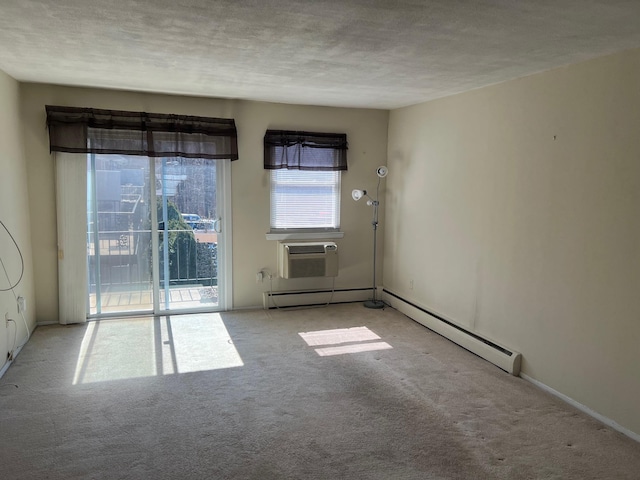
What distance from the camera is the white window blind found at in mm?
5223

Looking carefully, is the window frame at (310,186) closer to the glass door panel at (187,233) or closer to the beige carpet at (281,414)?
the glass door panel at (187,233)

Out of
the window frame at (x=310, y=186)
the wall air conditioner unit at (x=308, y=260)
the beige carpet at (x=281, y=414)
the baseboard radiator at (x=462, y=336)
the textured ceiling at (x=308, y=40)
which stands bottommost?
the beige carpet at (x=281, y=414)

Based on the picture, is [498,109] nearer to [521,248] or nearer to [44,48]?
[521,248]

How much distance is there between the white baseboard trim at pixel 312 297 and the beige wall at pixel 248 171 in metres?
0.08

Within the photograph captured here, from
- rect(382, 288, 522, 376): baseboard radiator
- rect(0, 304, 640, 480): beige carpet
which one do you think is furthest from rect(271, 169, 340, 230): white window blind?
rect(0, 304, 640, 480): beige carpet

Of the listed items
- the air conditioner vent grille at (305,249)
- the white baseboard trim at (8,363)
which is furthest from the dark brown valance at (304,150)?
the white baseboard trim at (8,363)

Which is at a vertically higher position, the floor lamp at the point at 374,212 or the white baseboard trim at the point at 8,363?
the floor lamp at the point at 374,212

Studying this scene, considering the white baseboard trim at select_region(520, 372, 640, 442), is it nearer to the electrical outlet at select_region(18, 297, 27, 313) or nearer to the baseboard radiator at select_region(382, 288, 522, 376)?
the baseboard radiator at select_region(382, 288, 522, 376)

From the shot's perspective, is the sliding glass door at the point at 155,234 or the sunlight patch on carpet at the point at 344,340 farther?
the sliding glass door at the point at 155,234

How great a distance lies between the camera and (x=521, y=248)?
3.49 meters

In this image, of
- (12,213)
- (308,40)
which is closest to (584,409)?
(308,40)

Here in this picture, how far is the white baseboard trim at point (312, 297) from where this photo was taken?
5266 mm

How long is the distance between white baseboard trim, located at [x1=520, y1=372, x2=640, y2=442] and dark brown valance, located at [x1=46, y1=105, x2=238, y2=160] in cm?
350

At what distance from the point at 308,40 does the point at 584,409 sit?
9.50 ft
